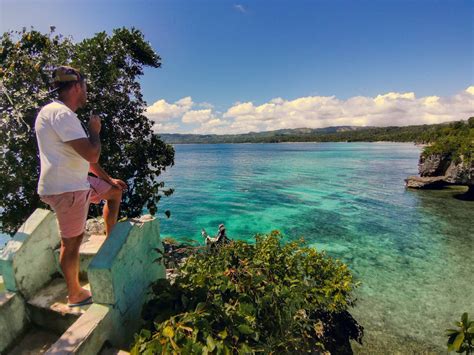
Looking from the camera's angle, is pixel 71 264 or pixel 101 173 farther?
pixel 101 173

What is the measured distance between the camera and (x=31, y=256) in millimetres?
3596

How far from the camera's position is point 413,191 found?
1243 inches

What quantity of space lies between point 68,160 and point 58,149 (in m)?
0.15

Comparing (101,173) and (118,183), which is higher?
(101,173)

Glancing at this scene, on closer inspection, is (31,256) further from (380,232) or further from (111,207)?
(380,232)

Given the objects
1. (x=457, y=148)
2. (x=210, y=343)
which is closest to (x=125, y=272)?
(x=210, y=343)

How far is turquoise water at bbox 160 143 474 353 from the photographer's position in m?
9.29

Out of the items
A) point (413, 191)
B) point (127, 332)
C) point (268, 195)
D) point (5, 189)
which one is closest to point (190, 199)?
point (268, 195)

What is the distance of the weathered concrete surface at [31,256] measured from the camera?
3.33m

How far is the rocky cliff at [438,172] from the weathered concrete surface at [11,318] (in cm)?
3441

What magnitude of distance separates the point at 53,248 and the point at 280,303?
3373mm

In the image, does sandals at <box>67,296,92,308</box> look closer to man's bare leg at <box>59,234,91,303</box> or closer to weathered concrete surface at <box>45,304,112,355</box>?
man's bare leg at <box>59,234,91,303</box>

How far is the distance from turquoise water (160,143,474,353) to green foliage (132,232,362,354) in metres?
5.76

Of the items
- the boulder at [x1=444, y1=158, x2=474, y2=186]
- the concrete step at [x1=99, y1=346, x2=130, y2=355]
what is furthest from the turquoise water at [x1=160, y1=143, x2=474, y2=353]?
the concrete step at [x1=99, y1=346, x2=130, y2=355]
